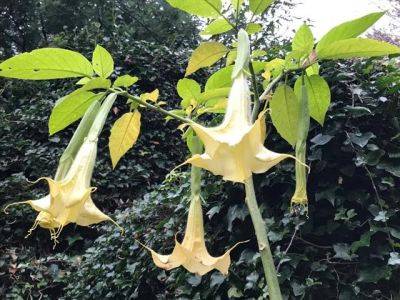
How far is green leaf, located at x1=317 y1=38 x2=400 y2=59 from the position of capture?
2.14 ft

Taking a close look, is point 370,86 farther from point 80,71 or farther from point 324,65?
point 80,71

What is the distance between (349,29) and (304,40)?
8cm

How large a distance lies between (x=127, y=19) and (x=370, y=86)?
494 centimetres

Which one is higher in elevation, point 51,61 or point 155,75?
point 51,61

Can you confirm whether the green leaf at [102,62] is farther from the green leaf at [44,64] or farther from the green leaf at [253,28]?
the green leaf at [253,28]

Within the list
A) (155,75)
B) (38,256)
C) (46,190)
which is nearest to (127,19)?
(155,75)

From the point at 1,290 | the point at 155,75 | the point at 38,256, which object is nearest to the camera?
the point at 1,290

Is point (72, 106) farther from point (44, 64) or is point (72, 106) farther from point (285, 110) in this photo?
point (285, 110)

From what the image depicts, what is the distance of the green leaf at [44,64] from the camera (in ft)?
2.19

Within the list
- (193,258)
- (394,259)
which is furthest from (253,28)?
(394,259)

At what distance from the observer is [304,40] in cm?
72

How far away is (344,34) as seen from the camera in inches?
26.5

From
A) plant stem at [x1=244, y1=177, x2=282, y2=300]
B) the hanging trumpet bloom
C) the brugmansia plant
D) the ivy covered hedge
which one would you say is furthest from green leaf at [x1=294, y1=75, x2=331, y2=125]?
the ivy covered hedge

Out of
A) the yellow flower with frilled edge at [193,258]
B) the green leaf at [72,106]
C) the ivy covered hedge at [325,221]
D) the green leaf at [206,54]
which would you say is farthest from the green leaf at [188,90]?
the ivy covered hedge at [325,221]
